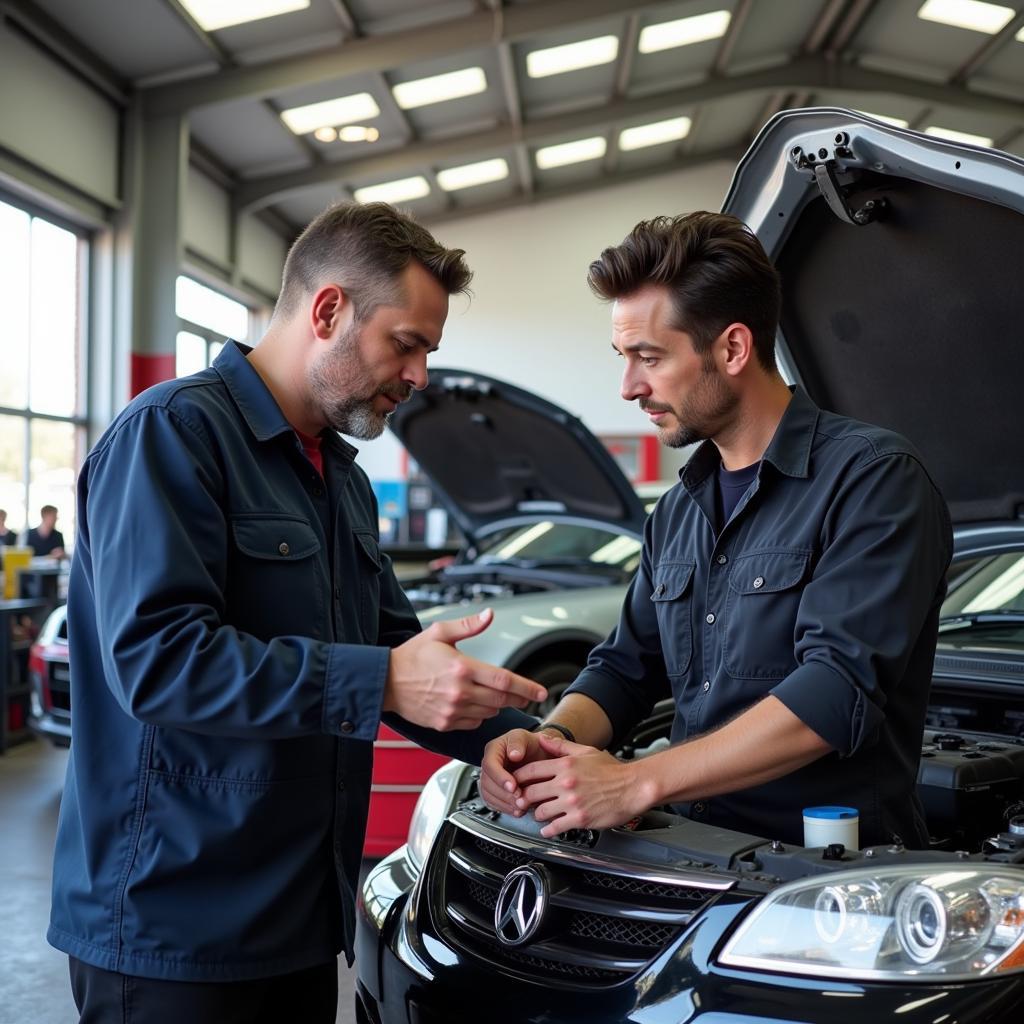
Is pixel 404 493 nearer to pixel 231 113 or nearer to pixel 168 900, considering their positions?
pixel 231 113

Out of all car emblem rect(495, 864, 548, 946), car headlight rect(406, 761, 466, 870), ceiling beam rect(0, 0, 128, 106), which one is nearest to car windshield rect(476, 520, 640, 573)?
car headlight rect(406, 761, 466, 870)

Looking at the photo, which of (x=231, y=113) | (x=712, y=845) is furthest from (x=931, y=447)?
(x=231, y=113)

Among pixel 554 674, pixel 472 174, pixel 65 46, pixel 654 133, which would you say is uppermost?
pixel 654 133

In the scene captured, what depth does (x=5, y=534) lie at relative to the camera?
836cm

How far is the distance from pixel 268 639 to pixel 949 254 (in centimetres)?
135

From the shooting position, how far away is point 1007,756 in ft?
6.88

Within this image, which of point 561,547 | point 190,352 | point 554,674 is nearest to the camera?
point 554,674

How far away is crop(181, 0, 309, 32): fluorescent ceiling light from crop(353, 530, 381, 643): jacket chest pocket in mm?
8018

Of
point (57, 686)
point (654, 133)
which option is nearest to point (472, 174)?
point (654, 133)

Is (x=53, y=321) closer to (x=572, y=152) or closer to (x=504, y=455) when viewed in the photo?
(x=504, y=455)

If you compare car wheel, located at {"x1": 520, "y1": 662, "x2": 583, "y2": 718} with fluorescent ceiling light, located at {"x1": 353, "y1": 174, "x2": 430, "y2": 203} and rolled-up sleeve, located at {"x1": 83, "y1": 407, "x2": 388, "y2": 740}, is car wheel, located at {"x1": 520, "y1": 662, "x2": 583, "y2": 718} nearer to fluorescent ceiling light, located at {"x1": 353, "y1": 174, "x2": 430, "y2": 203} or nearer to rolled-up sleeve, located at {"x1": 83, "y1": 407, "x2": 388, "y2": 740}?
rolled-up sleeve, located at {"x1": 83, "y1": 407, "x2": 388, "y2": 740}

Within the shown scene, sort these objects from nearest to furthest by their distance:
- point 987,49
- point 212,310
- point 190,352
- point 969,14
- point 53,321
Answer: point 53,321 < point 969,14 < point 987,49 < point 190,352 < point 212,310

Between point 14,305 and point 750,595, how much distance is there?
8.50 meters

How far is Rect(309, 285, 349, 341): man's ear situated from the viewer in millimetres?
1552
